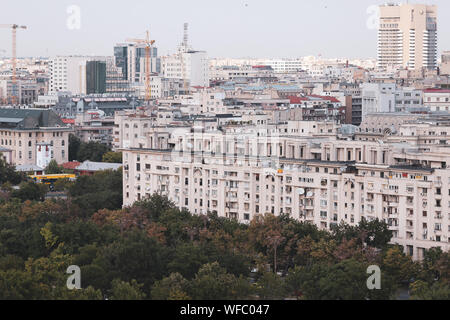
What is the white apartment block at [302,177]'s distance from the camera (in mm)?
26969

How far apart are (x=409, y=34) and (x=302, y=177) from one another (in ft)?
213

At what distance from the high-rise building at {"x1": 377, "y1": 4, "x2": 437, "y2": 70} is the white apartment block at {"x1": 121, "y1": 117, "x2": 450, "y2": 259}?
58362mm

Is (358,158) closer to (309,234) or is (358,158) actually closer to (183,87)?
(309,234)

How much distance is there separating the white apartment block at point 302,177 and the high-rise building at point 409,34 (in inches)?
2298

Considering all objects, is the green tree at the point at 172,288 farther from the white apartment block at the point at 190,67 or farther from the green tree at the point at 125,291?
the white apartment block at the point at 190,67

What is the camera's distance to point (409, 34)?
92.2 m

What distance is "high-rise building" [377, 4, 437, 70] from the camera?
3585 inches

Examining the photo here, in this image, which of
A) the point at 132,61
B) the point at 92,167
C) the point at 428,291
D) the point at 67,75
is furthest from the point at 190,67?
the point at 428,291

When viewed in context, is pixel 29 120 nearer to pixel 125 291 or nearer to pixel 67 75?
pixel 125 291

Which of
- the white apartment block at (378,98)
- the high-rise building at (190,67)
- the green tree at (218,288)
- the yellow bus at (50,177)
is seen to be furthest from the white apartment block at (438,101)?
the high-rise building at (190,67)

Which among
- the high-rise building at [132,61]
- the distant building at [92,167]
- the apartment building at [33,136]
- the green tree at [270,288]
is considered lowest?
the green tree at [270,288]

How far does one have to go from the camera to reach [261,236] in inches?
1038
